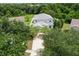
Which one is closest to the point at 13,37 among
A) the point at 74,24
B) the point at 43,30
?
the point at 43,30

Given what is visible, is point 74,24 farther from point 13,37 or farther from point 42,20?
point 13,37

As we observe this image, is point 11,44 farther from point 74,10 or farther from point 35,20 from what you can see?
point 74,10

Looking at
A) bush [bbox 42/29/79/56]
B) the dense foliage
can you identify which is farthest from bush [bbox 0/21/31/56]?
bush [bbox 42/29/79/56]

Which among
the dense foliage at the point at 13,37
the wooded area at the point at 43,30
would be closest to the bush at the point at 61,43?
the wooded area at the point at 43,30

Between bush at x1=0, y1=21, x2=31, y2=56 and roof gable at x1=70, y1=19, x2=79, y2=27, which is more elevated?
roof gable at x1=70, y1=19, x2=79, y2=27

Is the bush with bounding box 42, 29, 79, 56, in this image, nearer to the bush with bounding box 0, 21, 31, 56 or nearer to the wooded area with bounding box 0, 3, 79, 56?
the wooded area with bounding box 0, 3, 79, 56

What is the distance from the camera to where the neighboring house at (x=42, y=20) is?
1825 millimetres

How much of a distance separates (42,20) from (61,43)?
0.82ft

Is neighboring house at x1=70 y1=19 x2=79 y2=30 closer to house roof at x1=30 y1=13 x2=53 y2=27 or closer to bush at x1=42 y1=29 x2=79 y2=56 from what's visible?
bush at x1=42 y1=29 x2=79 y2=56

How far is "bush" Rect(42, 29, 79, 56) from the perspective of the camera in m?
1.77

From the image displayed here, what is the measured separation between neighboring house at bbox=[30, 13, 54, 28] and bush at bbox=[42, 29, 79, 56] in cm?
7

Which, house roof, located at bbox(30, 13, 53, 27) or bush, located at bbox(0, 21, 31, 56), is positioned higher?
house roof, located at bbox(30, 13, 53, 27)

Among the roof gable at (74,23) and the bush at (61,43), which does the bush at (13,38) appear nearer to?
the bush at (61,43)

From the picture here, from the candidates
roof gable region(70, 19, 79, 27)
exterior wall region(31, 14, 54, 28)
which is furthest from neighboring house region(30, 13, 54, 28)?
roof gable region(70, 19, 79, 27)
